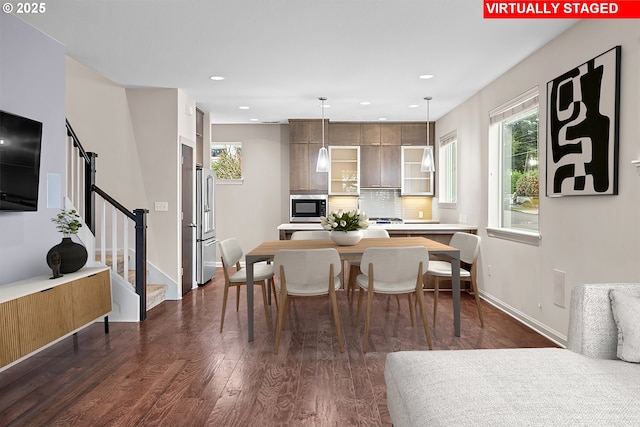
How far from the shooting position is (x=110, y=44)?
152 inches

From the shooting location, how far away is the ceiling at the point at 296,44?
10.4 feet

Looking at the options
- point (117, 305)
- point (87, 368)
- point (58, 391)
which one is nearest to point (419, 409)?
point (58, 391)

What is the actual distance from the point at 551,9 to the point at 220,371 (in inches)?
140

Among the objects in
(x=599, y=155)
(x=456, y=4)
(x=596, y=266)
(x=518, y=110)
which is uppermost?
(x=456, y=4)

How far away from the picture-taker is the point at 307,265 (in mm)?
3377

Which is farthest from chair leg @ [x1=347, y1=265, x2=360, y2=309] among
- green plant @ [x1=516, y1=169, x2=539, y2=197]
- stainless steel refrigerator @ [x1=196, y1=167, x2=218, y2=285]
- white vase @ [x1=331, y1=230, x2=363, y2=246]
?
stainless steel refrigerator @ [x1=196, y1=167, x2=218, y2=285]

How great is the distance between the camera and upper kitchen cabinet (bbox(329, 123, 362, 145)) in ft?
24.6

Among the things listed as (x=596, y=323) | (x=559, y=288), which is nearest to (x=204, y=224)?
(x=559, y=288)

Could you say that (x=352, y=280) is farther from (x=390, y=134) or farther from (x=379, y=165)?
(x=390, y=134)

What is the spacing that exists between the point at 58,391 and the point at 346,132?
228 inches

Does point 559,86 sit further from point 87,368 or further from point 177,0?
point 87,368

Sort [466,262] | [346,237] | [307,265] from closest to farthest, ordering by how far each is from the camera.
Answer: [307,265] < [346,237] < [466,262]

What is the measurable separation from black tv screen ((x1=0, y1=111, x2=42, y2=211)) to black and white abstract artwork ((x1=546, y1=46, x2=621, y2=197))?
4170mm

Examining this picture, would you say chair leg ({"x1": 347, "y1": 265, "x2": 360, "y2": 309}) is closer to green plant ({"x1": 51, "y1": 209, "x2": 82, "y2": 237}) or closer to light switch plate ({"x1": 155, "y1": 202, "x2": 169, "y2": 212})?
light switch plate ({"x1": 155, "y1": 202, "x2": 169, "y2": 212})
